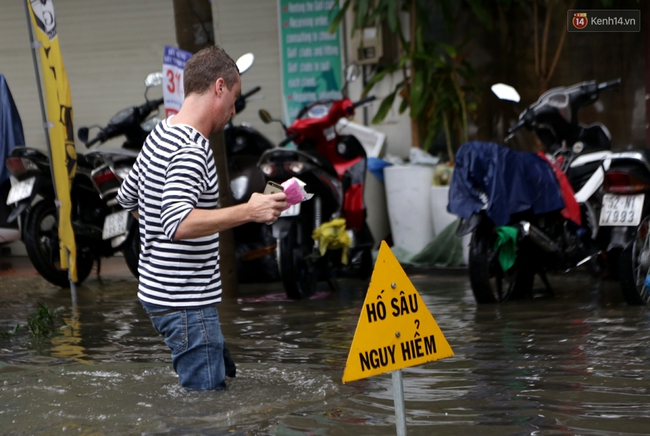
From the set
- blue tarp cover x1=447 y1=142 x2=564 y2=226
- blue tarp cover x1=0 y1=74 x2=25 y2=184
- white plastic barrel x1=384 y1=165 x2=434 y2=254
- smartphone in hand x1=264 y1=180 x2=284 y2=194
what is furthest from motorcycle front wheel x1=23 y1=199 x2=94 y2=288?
smartphone in hand x1=264 y1=180 x2=284 y2=194

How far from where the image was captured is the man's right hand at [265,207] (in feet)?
13.2

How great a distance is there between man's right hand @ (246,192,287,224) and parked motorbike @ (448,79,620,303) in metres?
3.37

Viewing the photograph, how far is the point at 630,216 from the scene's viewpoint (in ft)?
23.7

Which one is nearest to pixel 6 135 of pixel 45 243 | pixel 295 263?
pixel 45 243

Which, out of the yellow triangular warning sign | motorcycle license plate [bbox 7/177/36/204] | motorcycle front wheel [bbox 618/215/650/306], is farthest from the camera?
motorcycle license plate [bbox 7/177/36/204]

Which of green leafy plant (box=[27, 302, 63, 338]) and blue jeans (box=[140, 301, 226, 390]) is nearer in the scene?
blue jeans (box=[140, 301, 226, 390])

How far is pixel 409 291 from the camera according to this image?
3875 millimetres

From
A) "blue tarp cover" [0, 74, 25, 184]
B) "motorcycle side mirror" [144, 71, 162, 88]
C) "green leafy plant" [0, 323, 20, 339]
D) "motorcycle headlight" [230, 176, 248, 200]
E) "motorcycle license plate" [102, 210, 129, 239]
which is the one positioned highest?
"motorcycle side mirror" [144, 71, 162, 88]

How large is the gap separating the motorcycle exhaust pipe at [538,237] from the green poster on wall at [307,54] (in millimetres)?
5032

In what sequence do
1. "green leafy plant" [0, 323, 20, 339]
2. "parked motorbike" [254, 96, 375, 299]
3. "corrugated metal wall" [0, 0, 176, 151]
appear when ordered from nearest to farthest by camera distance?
"green leafy plant" [0, 323, 20, 339] < "parked motorbike" [254, 96, 375, 299] < "corrugated metal wall" [0, 0, 176, 151]

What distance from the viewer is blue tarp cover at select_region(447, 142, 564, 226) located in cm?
724

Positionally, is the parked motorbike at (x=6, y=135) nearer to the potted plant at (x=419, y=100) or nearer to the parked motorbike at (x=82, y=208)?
the parked motorbike at (x=82, y=208)

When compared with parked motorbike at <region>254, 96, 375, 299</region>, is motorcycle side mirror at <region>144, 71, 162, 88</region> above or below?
above

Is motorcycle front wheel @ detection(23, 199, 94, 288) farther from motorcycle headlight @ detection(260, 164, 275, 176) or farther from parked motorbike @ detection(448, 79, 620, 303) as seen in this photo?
parked motorbike @ detection(448, 79, 620, 303)
